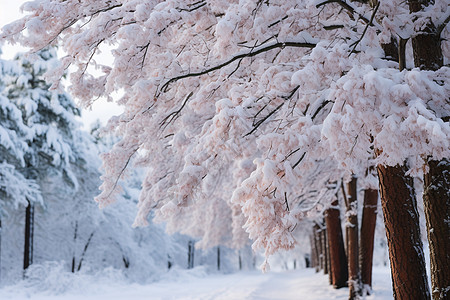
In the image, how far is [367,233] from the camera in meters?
11.9

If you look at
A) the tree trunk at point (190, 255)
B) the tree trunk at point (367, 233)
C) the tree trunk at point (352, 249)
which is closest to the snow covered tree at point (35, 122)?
the tree trunk at point (352, 249)

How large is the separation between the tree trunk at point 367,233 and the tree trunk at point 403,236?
6429 mm

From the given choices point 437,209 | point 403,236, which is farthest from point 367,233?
point 437,209

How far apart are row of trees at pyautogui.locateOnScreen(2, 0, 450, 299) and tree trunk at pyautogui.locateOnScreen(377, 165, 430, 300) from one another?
1cm

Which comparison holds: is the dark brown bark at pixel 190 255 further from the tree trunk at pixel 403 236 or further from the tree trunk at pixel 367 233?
the tree trunk at pixel 403 236

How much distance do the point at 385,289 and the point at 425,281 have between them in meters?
8.71

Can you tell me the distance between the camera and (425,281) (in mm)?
5254

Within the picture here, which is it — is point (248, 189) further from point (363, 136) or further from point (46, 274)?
point (46, 274)

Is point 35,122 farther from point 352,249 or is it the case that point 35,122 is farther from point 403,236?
point 403,236

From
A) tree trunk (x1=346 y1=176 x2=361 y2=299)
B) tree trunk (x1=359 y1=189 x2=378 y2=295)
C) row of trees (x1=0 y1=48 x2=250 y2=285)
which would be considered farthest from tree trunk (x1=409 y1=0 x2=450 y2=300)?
row of trees (x1=0 y1=48 x2=250 y2=285)

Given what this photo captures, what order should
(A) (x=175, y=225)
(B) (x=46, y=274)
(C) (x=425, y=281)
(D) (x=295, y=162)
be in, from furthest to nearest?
(A) (x=175, y=225)
(B) (x=46, y=274)
(C) (x=425, y=281)
(D) (x=295, y=162)

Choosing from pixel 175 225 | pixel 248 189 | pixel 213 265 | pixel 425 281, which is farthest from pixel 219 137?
pixel 213 265

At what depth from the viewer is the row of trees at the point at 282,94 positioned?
3.64 m

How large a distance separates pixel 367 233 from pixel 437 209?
7.21m
